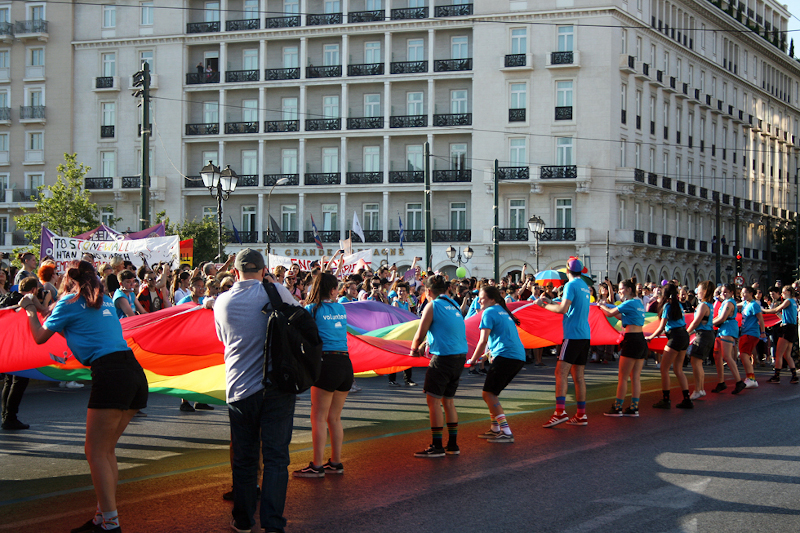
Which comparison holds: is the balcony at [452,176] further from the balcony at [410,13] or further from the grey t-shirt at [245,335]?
the grey t-shirt at [245,335]

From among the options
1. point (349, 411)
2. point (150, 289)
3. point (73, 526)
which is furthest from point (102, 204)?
point (73, 526)

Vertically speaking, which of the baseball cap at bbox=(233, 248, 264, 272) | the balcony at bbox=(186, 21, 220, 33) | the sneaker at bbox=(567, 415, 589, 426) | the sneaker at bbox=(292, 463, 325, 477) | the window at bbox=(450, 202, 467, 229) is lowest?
the sneaker at bbox=(567, 415, 589, 426)

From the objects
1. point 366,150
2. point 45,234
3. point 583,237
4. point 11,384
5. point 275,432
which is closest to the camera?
point 275,432

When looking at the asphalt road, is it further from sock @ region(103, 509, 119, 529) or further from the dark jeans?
the dark jeans

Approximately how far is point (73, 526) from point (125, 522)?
1.25ft

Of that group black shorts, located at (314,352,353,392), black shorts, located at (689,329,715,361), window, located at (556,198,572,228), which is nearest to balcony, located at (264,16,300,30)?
window, located at (556,198,572,228)

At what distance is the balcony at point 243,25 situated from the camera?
5706 centimetres

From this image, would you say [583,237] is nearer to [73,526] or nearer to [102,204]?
[102,204]

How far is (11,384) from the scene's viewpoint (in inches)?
448

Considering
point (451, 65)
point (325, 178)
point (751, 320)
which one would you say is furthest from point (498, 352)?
point (325, 178)

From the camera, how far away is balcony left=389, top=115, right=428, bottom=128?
180ft

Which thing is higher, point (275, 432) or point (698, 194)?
point (698, 194)

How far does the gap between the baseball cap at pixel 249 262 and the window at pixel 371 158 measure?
164 ft

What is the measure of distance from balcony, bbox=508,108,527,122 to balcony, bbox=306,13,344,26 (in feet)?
42.1
